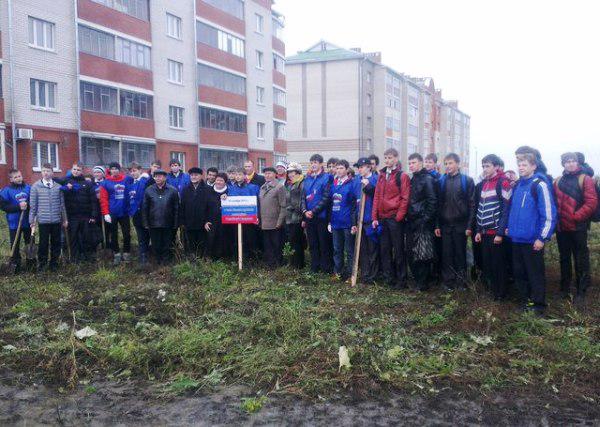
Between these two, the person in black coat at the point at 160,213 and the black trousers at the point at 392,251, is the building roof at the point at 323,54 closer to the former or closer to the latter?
the person in black coat at the point at 160,213

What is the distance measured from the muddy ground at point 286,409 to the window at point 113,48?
26623 mm

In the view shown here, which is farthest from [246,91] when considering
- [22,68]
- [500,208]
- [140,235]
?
[500,208]

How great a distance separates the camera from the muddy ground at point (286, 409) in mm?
4082

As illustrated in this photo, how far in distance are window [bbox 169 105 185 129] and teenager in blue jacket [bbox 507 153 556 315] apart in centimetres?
3030

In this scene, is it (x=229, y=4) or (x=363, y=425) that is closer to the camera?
(x=363, y=425)

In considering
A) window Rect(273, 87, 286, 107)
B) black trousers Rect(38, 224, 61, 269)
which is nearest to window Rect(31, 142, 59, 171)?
black trousers Rect(38, 224, 61, 269)

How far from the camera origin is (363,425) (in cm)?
402

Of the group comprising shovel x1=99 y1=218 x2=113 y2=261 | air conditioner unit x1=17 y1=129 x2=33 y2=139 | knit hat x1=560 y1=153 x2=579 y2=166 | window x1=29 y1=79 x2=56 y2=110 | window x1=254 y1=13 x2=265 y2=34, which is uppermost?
window x1=254 y1=13 x2=265 y2=34

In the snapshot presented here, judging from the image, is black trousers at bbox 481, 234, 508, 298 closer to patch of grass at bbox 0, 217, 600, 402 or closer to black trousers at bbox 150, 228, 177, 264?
patch of grass at bbox 0, 217, 600, 402

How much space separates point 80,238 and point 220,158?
29.5 meters

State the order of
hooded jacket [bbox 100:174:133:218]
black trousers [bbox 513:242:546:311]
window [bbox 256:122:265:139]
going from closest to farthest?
black trousers [bbox 513:242:546:311]
hooded jacket [bbox 100:174:133:218]
window [bbox 256:122:265:139]

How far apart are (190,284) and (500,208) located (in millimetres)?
4613

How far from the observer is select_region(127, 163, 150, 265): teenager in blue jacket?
10516mm

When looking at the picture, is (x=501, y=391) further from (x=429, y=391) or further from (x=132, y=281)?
(x=132, y=281)
